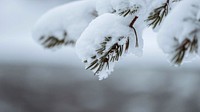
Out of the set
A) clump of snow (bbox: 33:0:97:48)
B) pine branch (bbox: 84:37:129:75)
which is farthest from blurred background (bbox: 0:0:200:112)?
pine branch (bbox: 84:37:129:75)

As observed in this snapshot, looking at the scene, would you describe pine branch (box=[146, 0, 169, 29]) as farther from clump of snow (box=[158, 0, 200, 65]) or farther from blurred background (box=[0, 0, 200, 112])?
blurred background (box=[0, 0, 200, 112])

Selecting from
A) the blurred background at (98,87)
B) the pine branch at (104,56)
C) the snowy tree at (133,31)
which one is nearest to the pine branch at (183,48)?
the snowy tree at (133,31)

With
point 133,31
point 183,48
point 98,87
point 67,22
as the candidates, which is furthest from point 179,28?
point 98,87

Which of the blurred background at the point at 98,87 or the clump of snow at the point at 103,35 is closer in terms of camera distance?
the clump of snow at the point at 103,35

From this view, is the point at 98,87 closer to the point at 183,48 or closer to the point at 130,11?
the point at 130,11

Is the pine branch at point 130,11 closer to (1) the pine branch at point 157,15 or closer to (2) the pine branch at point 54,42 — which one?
(1) the pine branch at point 157,15
